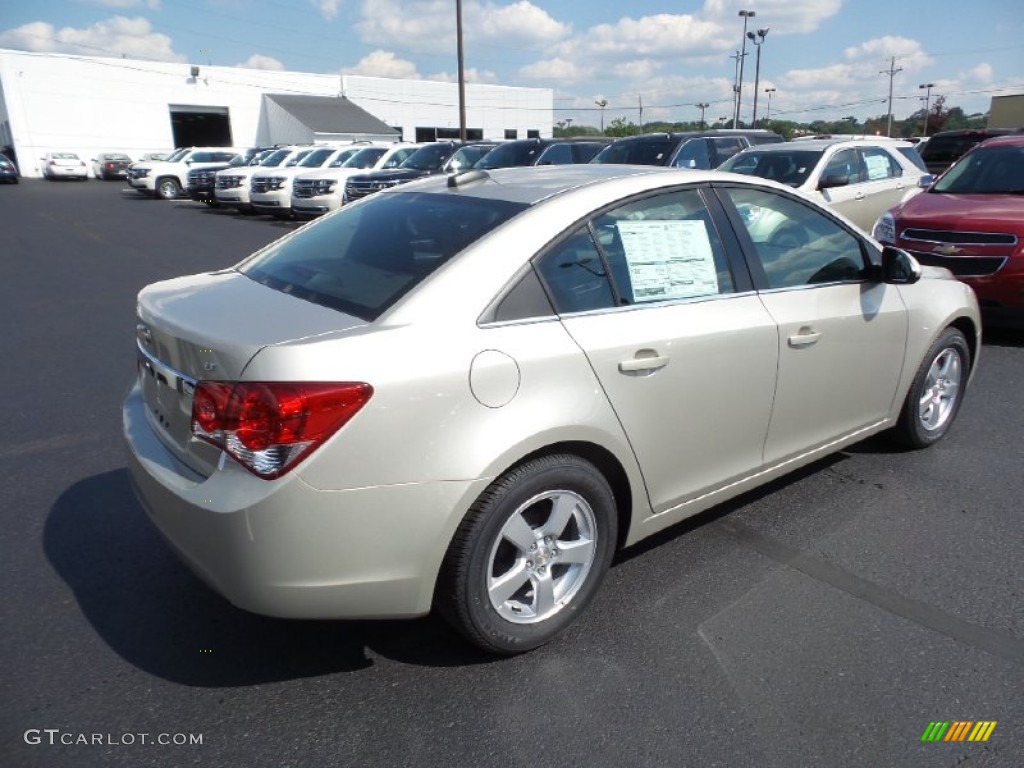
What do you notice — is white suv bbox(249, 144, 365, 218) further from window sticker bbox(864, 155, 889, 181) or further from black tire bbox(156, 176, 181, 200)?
window sticker bbox(864, 155, 889, 181)

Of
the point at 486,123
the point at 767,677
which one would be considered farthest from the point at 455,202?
the point at 486,123

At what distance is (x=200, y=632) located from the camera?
275 cm

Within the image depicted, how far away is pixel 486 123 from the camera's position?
65438mm

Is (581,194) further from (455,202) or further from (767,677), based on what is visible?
(767,677)

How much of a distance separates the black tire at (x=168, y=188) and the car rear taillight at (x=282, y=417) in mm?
29148

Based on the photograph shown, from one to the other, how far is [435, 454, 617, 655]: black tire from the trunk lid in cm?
73

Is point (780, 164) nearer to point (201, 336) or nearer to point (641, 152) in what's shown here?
point (641, 152)

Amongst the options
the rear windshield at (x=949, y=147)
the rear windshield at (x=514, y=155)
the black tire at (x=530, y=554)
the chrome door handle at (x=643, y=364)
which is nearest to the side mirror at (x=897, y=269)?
the chrome door handle at (x=643, y=364)

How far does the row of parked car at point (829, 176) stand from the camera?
6.46 metres

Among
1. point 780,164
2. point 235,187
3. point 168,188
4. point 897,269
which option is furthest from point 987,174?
point 168,188

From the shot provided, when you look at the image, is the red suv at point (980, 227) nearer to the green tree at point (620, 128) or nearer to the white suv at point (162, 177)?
the white suv at point (162, 177)

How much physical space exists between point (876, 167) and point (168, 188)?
83.0ft

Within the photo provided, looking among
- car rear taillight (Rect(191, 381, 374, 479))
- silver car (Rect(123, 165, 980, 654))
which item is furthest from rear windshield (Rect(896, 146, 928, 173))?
car rear taillight (Rect(191, 381, 374, 479))

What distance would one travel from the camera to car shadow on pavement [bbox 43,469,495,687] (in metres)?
2.57
